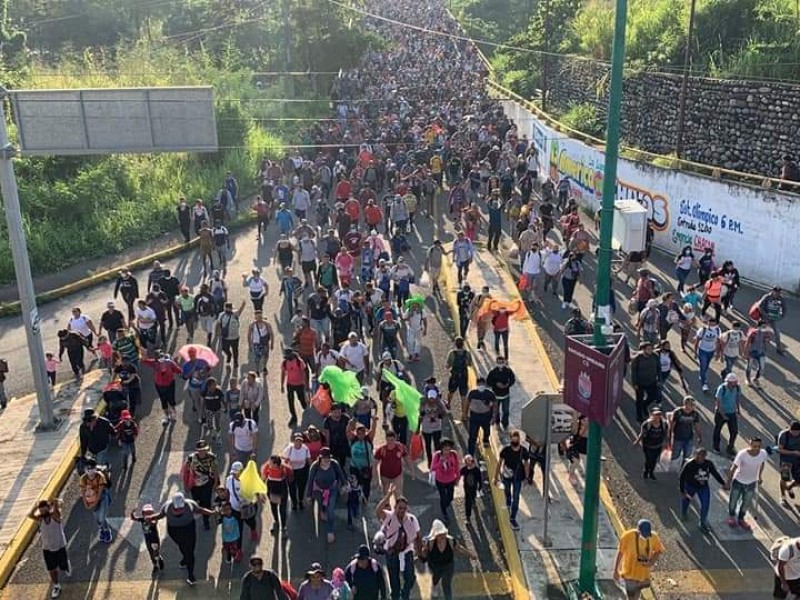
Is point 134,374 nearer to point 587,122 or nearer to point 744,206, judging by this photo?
point 744,206

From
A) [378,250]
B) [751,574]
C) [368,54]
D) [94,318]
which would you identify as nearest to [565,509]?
[751,574]

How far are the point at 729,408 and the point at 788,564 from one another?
334 centimetres

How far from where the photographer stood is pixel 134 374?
14453mm

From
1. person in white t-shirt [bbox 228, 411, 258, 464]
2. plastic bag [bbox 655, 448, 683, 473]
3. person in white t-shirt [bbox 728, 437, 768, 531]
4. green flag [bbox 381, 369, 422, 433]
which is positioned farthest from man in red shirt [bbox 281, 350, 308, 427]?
person in white t-shirt [bbox 728, 437, 768, 531]

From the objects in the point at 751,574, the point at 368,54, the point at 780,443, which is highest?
the point at 368,54

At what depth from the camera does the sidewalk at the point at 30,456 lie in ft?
39.2

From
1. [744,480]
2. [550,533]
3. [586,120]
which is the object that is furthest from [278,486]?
[586,120]

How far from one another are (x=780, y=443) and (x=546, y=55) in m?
26.8

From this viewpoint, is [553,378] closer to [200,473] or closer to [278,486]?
[278,486]

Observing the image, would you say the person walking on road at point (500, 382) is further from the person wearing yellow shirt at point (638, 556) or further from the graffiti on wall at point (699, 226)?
the graffiti on wall at point (699, 226)

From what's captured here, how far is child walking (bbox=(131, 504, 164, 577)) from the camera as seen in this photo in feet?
34.5

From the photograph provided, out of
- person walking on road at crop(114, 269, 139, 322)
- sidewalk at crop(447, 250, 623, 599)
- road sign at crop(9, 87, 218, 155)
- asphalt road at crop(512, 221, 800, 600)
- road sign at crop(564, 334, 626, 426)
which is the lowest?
asphalt road at crop(512, 221, 800, 600)

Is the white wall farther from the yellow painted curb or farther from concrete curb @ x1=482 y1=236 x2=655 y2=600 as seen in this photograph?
the yellow painted curb

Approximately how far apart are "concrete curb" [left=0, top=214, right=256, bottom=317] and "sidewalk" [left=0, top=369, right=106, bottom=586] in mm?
5225
